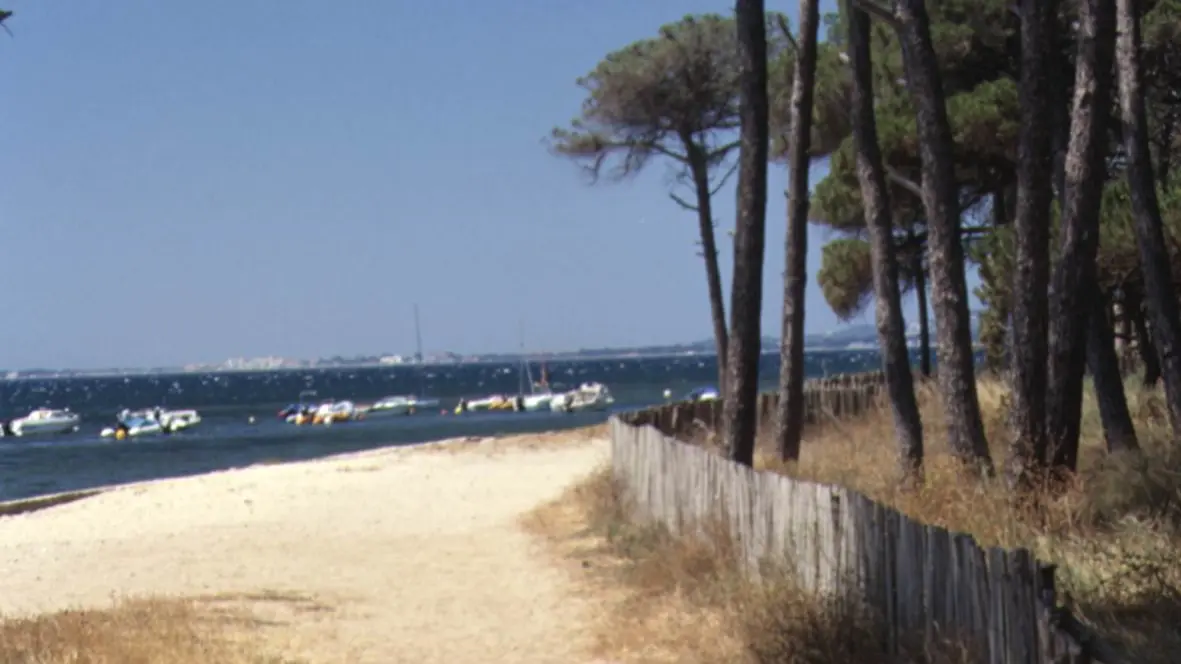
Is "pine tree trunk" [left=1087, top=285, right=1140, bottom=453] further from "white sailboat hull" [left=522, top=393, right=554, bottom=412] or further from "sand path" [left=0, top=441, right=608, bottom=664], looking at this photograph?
"white sailboat hull" [left=522, top=393, right=554, bottom=412]

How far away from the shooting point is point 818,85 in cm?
2411

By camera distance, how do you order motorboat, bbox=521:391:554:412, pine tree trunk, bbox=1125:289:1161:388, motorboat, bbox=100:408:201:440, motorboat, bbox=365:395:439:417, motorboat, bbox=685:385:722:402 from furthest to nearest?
1. motorboat, bbox=365:395:439:417
2. motorboat, bbox=521:391:554:412
3. motorboat, bbox=100:408:201:440
4. motorboat, bbox=685:385:722:402
5. pine tree trunk, bbox=1125:289:1161:388

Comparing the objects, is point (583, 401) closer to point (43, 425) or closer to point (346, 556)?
point (43, 425)

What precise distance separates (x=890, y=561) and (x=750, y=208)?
24.0ft

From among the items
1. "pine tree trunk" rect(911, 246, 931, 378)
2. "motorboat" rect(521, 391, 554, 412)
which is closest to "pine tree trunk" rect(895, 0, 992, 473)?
"pine tree trunk" rect(911, 246, 931, 378)

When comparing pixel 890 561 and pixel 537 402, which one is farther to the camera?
pixel 537 402

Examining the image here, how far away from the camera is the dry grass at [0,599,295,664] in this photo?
344 inches

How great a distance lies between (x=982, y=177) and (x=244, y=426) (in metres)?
75.3

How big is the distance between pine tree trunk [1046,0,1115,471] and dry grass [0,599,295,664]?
611 centimetres

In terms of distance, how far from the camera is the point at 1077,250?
1127 centimetres

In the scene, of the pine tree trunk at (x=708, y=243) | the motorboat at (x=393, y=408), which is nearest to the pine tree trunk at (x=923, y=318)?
the pine tree trunk at (x=708, y=243)

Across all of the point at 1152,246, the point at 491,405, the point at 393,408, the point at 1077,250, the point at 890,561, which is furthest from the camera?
the point at 393,408

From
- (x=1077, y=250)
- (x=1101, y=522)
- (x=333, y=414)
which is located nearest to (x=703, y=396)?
(x=1077, y=250)

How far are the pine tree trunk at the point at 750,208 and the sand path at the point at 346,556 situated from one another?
288cm
